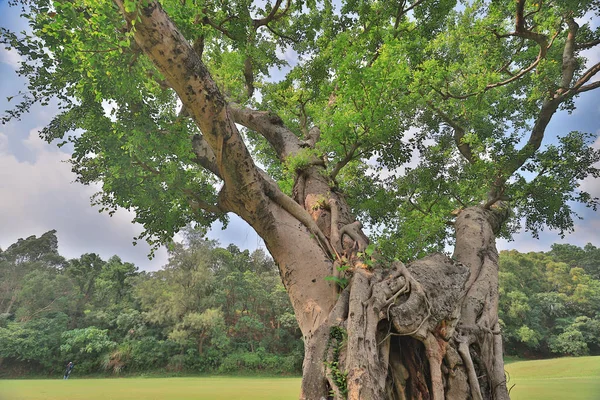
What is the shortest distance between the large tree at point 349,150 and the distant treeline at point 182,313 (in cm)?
1115

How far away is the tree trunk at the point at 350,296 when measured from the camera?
1982 millimetres

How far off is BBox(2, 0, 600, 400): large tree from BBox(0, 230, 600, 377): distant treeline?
11148mm

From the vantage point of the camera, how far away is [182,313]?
50.8 ft

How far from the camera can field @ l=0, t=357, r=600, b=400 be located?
679 centimetres

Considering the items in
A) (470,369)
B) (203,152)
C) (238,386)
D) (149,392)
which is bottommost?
(238,386)

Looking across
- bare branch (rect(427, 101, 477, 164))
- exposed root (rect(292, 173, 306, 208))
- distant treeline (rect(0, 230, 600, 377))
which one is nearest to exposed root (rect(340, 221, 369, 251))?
exposed root (rect(292, 173, 306, 208))

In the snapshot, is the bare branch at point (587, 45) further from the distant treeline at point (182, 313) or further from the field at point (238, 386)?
the distant treeline at point (182, 313)

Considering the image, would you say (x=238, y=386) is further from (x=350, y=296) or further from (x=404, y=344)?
(x=350, y=296)

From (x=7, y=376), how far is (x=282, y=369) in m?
12.8

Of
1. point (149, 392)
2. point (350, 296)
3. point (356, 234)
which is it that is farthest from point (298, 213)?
point (149, 392)

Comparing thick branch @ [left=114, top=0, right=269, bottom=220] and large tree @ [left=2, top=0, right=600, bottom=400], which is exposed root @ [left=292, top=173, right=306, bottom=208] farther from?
thick branch @ [left=114, top=0, right=269, bottom=220]

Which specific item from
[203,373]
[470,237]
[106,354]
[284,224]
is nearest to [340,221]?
[284,224]

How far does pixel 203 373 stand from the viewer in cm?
1527

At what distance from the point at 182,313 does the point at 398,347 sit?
15291 mm
